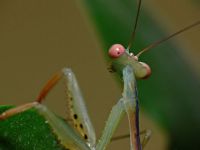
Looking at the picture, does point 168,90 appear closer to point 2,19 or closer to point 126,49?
point 126,49

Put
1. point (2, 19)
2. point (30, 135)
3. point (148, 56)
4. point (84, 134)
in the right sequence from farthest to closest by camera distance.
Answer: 1. point (2, 19)
2. point (148, 56)
3. point (84, 134)
4. point (30, 135)

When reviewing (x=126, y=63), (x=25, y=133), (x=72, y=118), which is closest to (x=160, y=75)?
(x=126, y=63)

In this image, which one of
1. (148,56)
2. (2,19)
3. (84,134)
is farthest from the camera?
(2,19)

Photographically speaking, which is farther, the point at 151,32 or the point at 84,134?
the point at 151,32

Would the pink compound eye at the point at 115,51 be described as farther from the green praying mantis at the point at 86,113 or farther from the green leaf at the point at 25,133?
the green leaf at the point at 25,133

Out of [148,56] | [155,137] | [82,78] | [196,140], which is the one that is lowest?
[155,137]

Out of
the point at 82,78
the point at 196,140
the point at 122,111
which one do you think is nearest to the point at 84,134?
the point at 122,111
